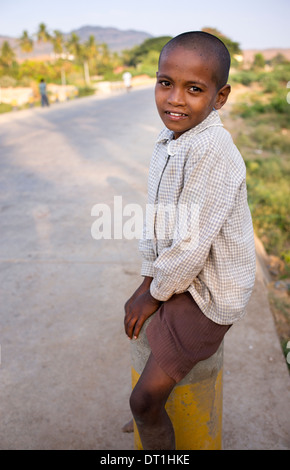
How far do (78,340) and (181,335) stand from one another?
1438mm

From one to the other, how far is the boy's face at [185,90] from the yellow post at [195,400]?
749 millimetres

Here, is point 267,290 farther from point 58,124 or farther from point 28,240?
point 58,124

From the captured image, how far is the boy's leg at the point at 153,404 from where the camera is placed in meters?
1.40

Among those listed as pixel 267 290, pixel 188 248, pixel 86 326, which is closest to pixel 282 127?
pixel 267 290

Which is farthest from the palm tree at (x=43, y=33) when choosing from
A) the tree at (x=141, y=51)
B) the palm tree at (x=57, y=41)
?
the tree at (x=141, y=51)

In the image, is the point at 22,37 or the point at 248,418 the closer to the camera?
the point at 248,418

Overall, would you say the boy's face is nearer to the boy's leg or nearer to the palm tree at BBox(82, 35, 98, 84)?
the boy's leg

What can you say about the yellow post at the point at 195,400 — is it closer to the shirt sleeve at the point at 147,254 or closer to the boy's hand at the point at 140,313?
the boy's hand at the point at 140,313

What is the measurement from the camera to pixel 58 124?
11570mm

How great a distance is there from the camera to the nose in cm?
142

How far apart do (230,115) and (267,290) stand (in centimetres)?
1274

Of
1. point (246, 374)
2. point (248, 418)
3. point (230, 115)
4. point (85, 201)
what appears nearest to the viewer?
point (248, 418)

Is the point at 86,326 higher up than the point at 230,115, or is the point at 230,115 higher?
the point at 86,326

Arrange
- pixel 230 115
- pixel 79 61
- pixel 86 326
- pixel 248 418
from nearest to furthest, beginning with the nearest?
pixel 248 418 → pixel 86 326 → pixel 230 115 → pixel 79 61
